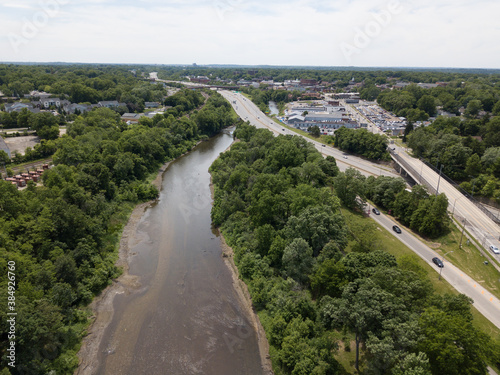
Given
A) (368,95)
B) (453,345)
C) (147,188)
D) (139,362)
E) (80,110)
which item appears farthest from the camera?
(368,95)

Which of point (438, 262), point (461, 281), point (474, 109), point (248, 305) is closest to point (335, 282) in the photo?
point (248, 305)

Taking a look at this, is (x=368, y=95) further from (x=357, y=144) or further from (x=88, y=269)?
(x=88, y=269)

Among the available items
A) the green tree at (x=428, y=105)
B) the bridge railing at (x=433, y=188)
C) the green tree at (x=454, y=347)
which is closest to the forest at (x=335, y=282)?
the green tree at (x=454, y=347)

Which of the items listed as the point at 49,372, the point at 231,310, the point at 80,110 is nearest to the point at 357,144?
the point at 231,310

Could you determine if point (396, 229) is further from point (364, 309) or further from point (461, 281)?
point (364, 309)

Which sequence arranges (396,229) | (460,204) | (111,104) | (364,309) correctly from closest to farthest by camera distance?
(364,309) → (396,229) → (460,204) → (111,104)
